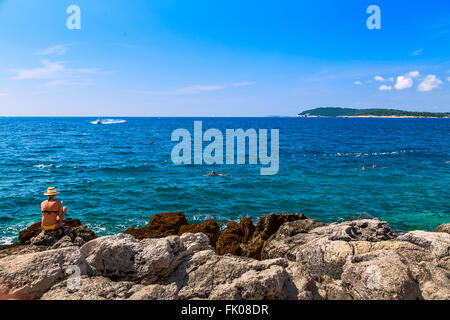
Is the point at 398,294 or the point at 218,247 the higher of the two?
the point at 398,294

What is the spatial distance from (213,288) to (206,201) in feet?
52.0

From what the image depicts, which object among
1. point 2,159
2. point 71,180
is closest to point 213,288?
point 71,180

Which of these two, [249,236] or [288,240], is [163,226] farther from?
[288,240]

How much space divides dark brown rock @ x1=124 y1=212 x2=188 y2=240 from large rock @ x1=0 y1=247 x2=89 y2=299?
6099 mm

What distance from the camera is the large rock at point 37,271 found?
519 centimetres

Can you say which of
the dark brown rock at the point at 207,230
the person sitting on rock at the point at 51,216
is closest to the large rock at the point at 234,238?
the dark brown rock at the point at 207,230

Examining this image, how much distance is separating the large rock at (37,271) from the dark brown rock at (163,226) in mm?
6099

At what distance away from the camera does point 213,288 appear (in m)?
5.88

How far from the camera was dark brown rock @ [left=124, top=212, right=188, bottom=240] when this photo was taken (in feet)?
40.4
